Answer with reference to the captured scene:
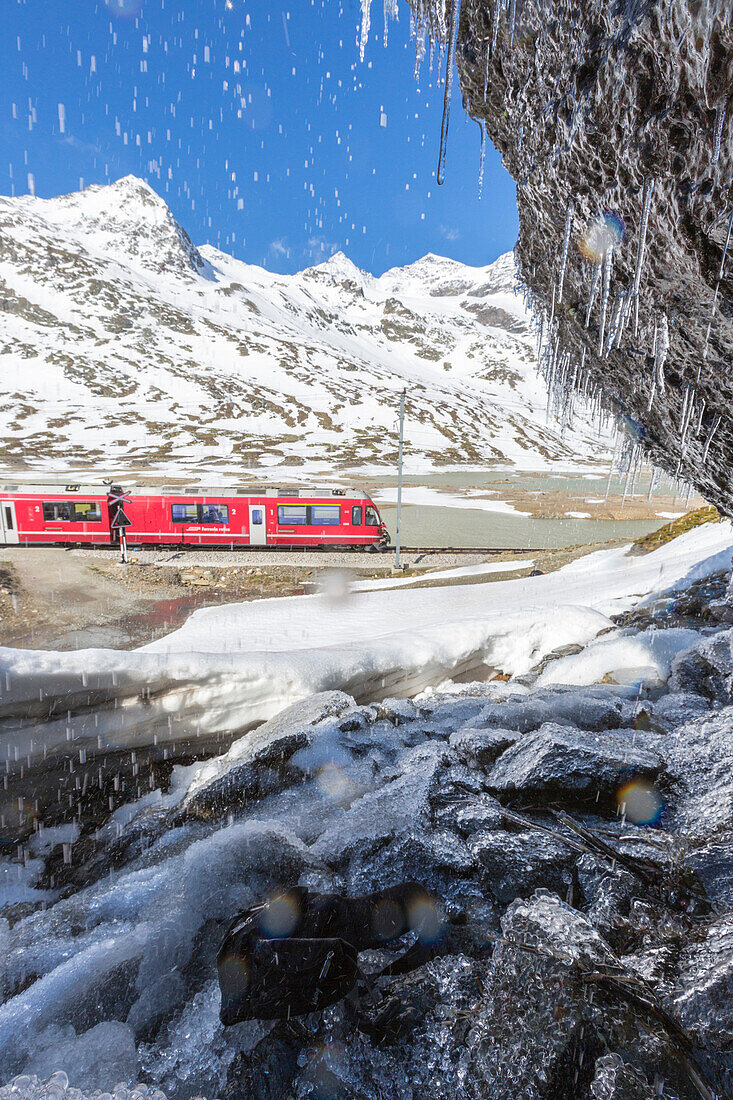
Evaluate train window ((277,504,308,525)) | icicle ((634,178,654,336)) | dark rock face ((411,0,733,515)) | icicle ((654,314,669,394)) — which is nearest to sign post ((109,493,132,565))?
train window ((277,504,308,525))

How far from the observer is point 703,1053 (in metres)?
1.75

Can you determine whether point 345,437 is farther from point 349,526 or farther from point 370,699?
point 370,699

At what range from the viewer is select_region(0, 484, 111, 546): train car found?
75.1ft

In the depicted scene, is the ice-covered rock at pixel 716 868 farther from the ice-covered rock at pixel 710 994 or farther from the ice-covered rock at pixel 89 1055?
the ice-covered rock at pixel 89 1055

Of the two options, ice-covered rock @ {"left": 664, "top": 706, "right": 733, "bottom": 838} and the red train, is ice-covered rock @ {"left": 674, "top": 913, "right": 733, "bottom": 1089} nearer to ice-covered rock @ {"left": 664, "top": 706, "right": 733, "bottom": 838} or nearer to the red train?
ice-covered rock @ {"left": 664, "top": 706, "right": 733, "bottom": 838}

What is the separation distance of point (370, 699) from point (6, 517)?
23561 millimetres

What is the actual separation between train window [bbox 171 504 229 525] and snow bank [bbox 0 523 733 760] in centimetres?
1025

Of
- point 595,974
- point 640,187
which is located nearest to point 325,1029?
point 595,974

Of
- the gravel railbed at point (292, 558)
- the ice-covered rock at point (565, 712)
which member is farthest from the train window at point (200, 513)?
the ice-covered rock at point (565, 712)

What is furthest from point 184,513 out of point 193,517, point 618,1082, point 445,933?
point 618,1082

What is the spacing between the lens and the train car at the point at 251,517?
23.1 meters

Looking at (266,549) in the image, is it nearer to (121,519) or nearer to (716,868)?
(121,519)

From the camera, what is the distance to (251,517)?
2319 cm

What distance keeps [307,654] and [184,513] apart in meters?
17.9
